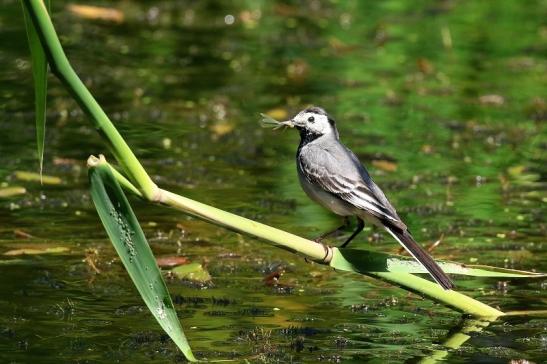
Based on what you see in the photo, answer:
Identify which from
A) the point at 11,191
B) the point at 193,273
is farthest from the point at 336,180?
the point at 11,191

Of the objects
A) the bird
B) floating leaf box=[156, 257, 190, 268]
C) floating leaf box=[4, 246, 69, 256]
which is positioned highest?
the bird

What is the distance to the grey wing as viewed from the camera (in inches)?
225

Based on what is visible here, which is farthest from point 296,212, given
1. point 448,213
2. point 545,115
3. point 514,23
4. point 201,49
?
point 514,23

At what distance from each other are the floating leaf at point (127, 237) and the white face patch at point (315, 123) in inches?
86.3

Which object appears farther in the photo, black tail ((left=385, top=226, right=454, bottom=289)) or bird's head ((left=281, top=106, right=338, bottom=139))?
bird's head ((left=281, top=106, right=338, bottom=139))

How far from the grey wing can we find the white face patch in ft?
0.47

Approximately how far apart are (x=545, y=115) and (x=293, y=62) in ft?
10.0

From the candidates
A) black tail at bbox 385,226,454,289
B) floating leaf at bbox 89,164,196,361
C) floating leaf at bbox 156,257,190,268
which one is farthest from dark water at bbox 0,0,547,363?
floating leaf at bbox 89,164,196,361

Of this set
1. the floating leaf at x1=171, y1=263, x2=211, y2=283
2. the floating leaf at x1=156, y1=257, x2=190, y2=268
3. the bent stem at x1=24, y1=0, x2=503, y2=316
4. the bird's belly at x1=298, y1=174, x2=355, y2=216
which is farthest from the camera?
the floating leaf at x1=156, y1=257, x2=190, y2=268

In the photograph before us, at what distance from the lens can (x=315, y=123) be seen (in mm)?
6406

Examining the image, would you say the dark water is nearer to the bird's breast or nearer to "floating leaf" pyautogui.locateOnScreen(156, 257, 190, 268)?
"floating leaf" pyautogui.locateOnScreen(156, 257, 190, 268)

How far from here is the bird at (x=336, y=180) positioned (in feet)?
18.7

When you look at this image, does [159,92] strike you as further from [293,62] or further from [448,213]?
[448,213]

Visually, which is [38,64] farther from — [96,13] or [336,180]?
[96,13]
